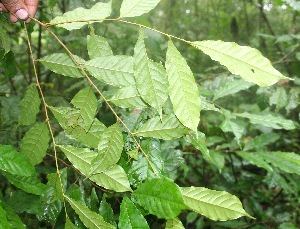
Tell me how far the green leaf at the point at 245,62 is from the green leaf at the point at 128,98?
0.75 feet

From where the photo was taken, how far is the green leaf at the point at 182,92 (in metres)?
0.72

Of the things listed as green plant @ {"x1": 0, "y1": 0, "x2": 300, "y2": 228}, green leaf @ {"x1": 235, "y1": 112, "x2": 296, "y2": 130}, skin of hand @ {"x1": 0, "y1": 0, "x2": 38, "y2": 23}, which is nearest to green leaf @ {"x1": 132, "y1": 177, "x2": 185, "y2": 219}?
green plant @ {"x1": 0, "y1": 0, "x2": 300, "y2": 228}

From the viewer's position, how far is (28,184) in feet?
3.42

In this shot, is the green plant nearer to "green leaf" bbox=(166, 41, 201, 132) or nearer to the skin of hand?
"green leaf" bbox=(166, 41, 201, 132)

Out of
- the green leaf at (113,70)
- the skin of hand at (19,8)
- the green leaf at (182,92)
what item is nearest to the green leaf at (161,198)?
the green leaf at (182,92)

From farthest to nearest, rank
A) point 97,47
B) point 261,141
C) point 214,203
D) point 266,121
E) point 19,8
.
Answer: point 261,141, point 266,121, point 19,8, point 97,47, point 214,203

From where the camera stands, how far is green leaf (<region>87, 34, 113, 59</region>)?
94 centimetres

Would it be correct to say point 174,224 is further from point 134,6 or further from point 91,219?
point 134,6

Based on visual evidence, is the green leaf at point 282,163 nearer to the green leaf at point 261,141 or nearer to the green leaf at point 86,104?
the green leaf at point 261,141

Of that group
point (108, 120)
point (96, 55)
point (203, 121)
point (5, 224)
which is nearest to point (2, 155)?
point (5, 224)

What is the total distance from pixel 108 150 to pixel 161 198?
0.56ft

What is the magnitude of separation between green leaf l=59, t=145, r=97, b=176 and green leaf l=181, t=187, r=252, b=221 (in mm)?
253

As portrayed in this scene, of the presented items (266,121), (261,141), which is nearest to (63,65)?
(266,121)

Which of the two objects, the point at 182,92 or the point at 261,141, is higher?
the point at 182,92
